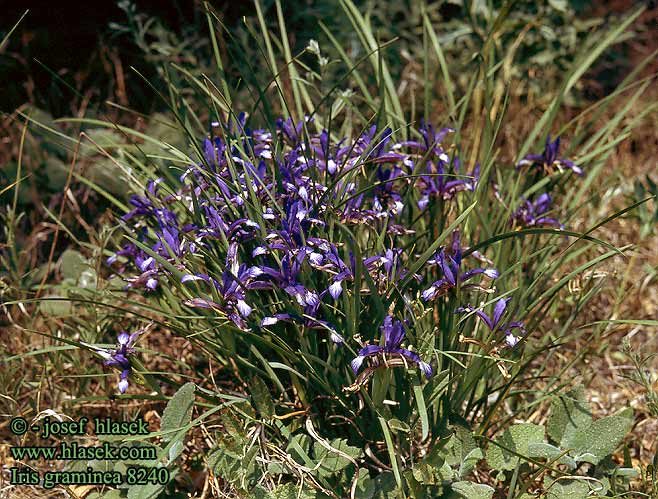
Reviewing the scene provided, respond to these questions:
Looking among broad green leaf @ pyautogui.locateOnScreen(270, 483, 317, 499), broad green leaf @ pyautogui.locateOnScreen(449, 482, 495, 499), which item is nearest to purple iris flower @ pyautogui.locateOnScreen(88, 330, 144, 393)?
broad green leaf @ pyautogui.locateOnScreen(270, 483, 317, 499)

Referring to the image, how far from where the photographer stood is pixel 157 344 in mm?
2695

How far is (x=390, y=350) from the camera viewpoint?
1714mm

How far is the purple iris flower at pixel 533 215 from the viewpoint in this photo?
2316 mm

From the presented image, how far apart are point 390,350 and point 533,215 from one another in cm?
89

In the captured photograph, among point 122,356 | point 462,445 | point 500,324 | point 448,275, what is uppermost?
point 448,275

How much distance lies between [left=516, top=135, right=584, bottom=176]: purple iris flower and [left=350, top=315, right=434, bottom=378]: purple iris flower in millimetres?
1010

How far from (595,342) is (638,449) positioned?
1.24 feet

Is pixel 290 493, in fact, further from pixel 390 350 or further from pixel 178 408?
pixel 390 350

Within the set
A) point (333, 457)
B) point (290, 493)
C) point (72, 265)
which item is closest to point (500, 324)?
point (333, 457)

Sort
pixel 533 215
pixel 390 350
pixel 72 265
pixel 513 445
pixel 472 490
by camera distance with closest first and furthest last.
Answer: pixel 390 350 < pixel 472 490 < pixel 513 445 < pixel 533 215 < pixel 72 265

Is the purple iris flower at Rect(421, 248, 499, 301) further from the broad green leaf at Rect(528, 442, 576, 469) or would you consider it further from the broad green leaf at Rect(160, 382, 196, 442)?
the broad green leaf at Rect(160, 382, 196, 442)

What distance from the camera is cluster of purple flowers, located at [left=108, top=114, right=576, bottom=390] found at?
1.78 m

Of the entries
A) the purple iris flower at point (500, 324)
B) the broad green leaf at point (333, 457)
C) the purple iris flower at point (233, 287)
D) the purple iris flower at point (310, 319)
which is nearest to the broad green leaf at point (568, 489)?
the purple iris flower at point (500, 324)

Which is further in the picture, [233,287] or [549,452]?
[549,452]
